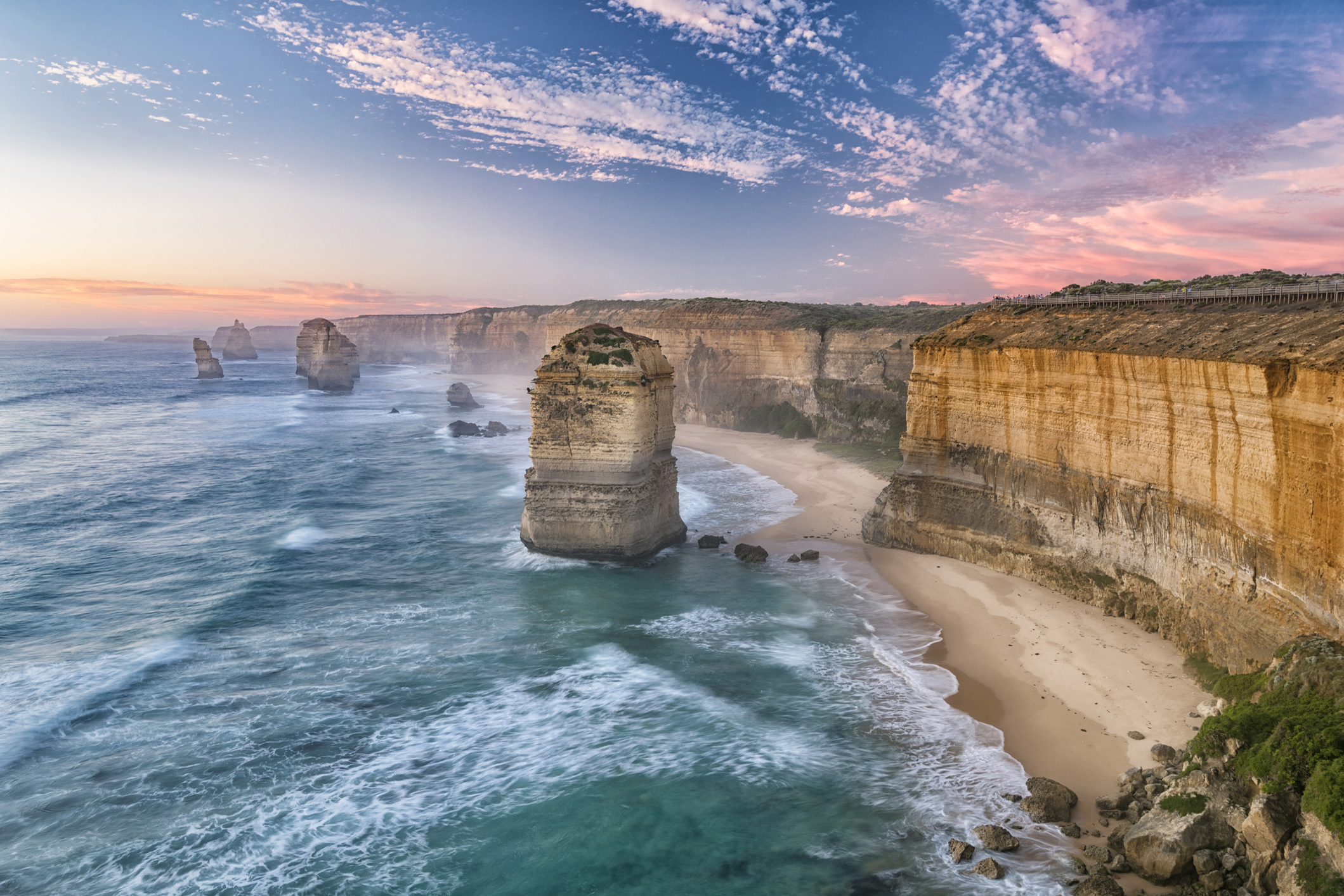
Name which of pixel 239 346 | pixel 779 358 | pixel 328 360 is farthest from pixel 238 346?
pixel 779 358

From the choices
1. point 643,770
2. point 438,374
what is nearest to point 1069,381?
point 643,770

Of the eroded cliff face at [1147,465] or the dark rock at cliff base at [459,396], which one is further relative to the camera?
the dark rock at cliff base at [459,396]

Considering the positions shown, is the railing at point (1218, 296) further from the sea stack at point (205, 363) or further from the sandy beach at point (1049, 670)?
the sea stack at point (205, 363)

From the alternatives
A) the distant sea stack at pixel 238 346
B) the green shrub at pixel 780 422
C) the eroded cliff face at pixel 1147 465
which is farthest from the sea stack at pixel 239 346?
the eroded cliff face at pixel 1147 465

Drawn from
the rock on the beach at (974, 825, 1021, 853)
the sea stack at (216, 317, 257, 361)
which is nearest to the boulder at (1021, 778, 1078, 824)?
the rock on the beach at (974, 825, 1021, 853)

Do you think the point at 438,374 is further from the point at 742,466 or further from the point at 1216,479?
the point at 1216,479

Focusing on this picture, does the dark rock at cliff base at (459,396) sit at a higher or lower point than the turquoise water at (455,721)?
higher
